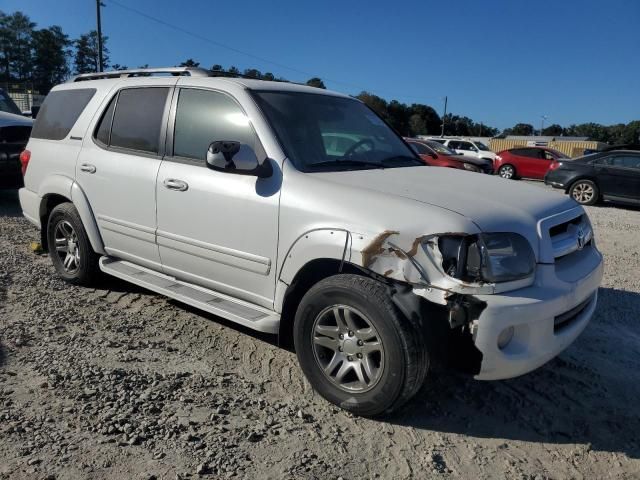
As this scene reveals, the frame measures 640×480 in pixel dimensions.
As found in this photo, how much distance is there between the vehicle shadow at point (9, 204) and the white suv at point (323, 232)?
14.1ft

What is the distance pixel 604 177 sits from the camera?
13.3m

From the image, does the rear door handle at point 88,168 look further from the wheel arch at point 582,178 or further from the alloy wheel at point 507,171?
the alloy wheel at point 507,171

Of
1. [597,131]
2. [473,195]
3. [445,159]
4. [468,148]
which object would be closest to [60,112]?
[473,195]

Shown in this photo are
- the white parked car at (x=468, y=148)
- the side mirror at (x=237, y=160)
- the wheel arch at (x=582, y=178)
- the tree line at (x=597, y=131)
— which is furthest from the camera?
the tree line at (x=597, y=131)

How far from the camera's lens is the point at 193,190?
3.76 m

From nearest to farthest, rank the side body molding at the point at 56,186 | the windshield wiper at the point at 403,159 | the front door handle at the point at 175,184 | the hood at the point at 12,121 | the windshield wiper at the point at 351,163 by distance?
the windshield wiper at the point at 351,163, the front door handle at the point at 175,184, the windshield wiper at the point at 403,159, the side body molding at the point at 56,186, the hood at the point at 12,121

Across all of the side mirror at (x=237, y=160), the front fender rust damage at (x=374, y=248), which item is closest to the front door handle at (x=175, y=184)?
the side mirror at (x=237, y=160)

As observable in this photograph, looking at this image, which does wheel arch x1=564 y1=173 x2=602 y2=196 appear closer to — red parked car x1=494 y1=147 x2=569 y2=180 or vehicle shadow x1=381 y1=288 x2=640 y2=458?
red parked car x1=494 y1=147 x2=569 y2=180

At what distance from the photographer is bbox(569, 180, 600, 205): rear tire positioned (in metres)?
13.5

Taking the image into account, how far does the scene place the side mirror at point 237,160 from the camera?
336 centimetres

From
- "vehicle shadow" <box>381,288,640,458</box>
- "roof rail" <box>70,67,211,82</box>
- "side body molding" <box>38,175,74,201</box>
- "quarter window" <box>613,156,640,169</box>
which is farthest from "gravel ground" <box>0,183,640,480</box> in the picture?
"quarter window" <box>613,156,640,169</box>

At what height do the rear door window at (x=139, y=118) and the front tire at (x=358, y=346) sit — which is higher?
the rear door window at (x=139, y=118)

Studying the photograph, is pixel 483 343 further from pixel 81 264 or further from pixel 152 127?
pixel 81 264

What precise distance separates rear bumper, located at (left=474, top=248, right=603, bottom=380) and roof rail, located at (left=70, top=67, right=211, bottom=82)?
2.75 m
